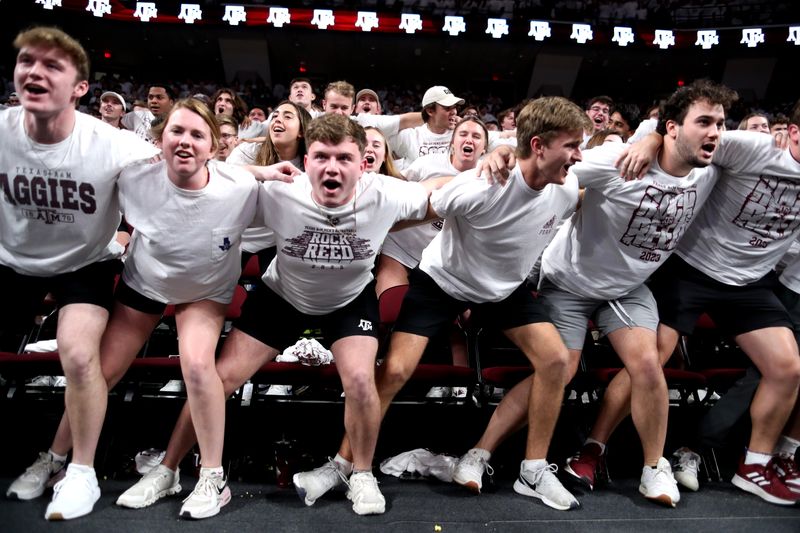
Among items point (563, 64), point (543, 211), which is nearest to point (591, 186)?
point (543, 211)

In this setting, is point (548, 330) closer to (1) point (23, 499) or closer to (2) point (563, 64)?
(1) point (23, 499)

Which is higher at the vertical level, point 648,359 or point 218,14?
point 218,14

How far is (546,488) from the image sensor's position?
2771mm

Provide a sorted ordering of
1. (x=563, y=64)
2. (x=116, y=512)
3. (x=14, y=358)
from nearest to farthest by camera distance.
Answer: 1. (x=116, y=512)
2. (x=14, y=358)
3. (x=563, y=64)

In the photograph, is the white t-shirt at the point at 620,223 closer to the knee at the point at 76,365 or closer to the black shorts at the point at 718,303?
the black shorts at the point at 718,303

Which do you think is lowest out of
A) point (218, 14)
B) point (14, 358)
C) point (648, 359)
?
point (14, 358)

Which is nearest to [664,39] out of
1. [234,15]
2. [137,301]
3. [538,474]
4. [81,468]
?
[234,15]

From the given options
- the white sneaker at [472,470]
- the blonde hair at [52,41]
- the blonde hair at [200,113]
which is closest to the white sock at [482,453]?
the white sneaker at [472,470]

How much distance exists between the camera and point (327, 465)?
9.16 feet

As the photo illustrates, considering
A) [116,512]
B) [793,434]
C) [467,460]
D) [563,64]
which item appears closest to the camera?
[116,512]

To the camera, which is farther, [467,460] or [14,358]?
[467,460]

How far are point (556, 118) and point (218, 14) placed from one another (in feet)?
46.9

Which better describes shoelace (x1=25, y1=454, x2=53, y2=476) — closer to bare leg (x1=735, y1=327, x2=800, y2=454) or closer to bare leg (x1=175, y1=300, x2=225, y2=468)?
bare leg (x1=175, y1=300, x2=225, y2=468)

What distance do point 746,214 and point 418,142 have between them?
283cm
